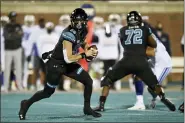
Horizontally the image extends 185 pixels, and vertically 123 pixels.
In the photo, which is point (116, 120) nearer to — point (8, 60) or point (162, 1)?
point (8, 60)

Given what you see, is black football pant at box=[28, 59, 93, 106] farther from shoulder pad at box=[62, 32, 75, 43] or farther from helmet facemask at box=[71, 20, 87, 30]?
helmet facemask at box=[71, 20, 87, 30]

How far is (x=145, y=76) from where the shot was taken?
9891 millimetres

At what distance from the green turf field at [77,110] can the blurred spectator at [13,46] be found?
87 centimetres

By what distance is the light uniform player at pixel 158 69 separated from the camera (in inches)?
426

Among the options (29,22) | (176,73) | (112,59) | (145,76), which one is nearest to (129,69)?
(145,76)

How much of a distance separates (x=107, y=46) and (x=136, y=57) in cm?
510

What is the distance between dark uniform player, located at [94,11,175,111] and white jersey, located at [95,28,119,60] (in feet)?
15.8

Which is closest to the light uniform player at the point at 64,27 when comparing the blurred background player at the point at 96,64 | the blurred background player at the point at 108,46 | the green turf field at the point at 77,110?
the blurred background player at the point at 96,64

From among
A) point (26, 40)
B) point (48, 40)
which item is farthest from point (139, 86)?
point (26, 40)

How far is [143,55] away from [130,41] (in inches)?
12.9

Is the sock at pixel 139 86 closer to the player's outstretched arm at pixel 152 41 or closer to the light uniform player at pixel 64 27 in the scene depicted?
the player's outstretched arm at pixel 152 41

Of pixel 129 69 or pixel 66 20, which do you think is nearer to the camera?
pixel 129 69

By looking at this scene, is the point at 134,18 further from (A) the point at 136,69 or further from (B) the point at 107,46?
(B) the point at 107,46

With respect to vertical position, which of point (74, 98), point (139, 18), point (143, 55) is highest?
point (139, 18)
